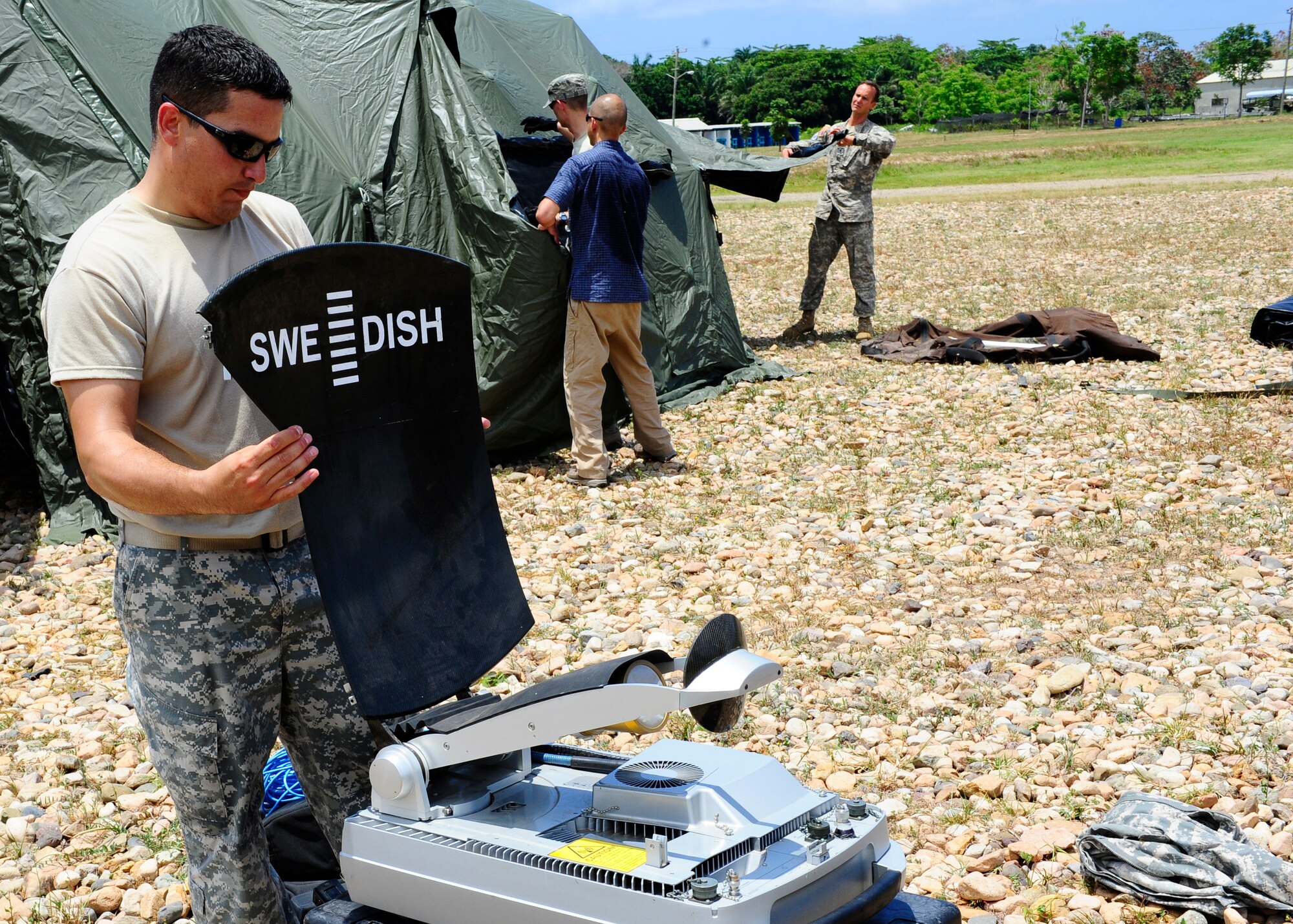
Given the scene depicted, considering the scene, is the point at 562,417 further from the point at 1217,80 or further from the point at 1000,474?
the point at 1217,80

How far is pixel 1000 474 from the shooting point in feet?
23.5

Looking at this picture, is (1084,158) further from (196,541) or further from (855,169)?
(196,541)

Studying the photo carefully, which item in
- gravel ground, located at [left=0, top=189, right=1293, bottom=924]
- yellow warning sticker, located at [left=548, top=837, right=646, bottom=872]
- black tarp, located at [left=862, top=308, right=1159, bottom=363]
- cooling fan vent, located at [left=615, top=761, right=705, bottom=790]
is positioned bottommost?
gravel ground, located at [left=0, top=189, right=1293, bottom=924]

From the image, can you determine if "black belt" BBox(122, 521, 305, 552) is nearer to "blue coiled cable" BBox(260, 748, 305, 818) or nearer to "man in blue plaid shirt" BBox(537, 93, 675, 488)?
"blue coiled cable" BBox(260, 748, 305, 818)

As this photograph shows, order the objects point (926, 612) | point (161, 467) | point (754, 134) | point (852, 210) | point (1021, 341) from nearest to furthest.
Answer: point (161, 467) < point (926, 612) < point (1021, 341) < point (852, 210) < point (754, 134)

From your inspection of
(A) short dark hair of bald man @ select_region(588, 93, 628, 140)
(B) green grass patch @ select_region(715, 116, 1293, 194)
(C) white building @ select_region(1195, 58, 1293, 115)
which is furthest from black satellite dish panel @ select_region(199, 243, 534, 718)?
(C) white building @ select_region(1195, 58, 1293, 115)

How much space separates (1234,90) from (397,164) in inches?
5717

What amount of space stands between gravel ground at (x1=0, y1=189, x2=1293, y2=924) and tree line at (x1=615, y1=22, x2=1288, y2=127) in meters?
89.3

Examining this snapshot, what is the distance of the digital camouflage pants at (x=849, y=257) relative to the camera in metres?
11.3

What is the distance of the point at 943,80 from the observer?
395 feet

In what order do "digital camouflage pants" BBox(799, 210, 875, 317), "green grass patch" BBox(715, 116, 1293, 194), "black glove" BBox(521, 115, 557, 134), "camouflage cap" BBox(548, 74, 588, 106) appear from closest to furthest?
1. "camouflage cap" BBox(548, 74, 588, 106)
2. "black glove" BBox(521, 115, 557, 134)
3. "digital camouflage pants" BBox(799, 210, 875, 317)
4. "green grass patch" BBox(715, 116, 1293, 194)

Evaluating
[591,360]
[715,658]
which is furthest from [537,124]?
[715,658]

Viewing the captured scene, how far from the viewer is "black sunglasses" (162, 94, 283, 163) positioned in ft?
7.41

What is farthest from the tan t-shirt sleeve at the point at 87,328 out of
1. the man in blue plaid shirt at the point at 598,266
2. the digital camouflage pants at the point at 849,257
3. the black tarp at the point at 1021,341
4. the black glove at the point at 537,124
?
the digital camouflage pants at the point at 849,257
